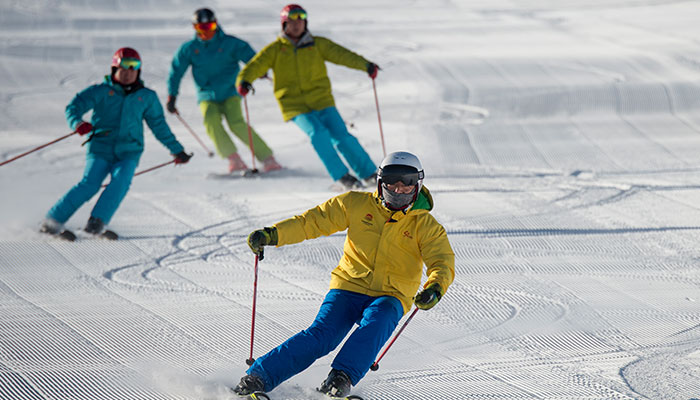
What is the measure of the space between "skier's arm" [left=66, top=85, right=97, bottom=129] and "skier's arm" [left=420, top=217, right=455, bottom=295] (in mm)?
3278

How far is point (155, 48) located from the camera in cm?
1430

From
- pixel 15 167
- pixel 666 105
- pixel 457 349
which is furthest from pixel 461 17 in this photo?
pixel 457 349

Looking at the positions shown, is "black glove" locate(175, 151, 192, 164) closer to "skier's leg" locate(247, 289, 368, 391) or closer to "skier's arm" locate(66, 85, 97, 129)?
"skier's arm" locate(66, 85, 97, 129)

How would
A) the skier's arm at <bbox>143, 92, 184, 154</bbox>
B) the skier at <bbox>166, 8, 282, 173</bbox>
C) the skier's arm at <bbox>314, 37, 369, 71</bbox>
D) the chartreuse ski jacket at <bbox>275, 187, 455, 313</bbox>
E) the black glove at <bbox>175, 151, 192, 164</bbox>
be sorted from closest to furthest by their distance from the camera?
the chartreuse ski jacket at <bbox>275, 187, 455, 313</bbox> < the skier's arm at <bbox>143, 92, 184, 154</bbox> < the black glove at <bbox>175, 151, 192, 164</bbox> < the skier's arm at <bbox>314, 37, 369, 71</bbox> < the skier at <bbox>166, 8, 282, 173</bbox>

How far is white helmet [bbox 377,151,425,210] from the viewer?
358cm

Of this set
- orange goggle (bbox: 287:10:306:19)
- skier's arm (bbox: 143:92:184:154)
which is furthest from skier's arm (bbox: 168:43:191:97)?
skier's arm (bbox: 143:92:184:154)

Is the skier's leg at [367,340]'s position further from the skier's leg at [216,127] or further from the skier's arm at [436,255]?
the skier's leg at [216,127]

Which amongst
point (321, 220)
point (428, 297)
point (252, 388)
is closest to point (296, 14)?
point (321, 220)

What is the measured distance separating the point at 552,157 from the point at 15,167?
5.52 metres

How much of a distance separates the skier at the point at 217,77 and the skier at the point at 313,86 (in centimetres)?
75

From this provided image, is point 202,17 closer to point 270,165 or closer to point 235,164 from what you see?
point 235,164

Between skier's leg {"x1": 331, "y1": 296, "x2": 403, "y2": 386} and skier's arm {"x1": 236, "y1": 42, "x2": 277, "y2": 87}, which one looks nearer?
skier's leg {"x1": 331, "y1": 296, "x2": 403, "y2": 386}

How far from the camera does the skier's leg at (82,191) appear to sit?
608 cm

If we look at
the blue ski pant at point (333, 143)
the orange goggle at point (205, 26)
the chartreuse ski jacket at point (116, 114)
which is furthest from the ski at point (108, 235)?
the orange goggle at point (205, 26)
